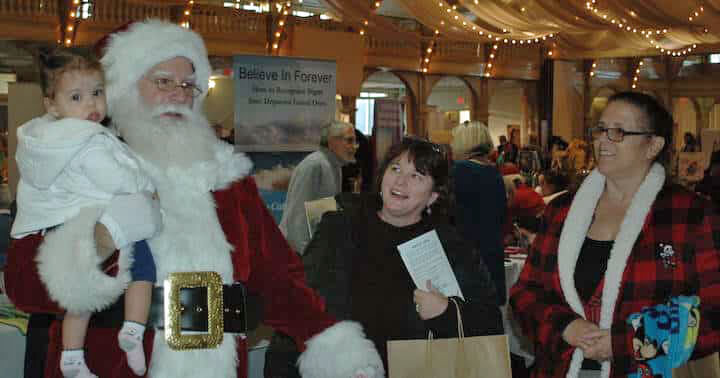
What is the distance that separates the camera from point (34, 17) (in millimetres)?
12305

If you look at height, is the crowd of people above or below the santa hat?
below

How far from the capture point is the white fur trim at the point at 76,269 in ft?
5.93

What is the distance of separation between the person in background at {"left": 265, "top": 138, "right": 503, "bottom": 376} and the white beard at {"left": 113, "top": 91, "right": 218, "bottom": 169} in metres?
0.56

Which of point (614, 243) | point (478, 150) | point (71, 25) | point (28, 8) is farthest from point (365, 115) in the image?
point (614, 243)

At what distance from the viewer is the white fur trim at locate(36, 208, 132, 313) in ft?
5.93

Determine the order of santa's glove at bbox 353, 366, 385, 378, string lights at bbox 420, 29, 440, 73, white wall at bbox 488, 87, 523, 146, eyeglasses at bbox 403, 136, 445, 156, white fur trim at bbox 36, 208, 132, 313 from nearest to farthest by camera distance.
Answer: white fur trim at bbox 36, 208, 132, 313 < santa's glove at bbox 353, 366, 385, 378 < eyeglasses at bbox 403, 136, 445, 156 < string lights at bbox 420, 29, 440, 73 < white wall at bbox 488, 87, 523, 146

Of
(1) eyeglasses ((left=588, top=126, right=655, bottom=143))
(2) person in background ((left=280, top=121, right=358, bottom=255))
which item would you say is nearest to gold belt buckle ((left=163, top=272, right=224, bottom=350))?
(1) eyeglasses ((left=588, top=126, right=655, bottom=143))

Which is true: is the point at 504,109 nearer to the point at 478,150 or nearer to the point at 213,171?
the point at 478,150

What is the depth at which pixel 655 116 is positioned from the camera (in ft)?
8.43

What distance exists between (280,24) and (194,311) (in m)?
12.8

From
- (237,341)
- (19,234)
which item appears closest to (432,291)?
(237,341)

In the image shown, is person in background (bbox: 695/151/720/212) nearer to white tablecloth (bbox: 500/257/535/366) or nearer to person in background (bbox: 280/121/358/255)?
white tablecloth (bbox: 500/257/535/366)

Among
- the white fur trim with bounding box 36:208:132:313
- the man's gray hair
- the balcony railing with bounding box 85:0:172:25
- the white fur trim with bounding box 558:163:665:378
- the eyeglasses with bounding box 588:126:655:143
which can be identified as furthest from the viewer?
the balcony railing with bounding box 85:0:172:25

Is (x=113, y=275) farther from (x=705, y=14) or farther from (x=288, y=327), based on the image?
(x=705, y=14)
